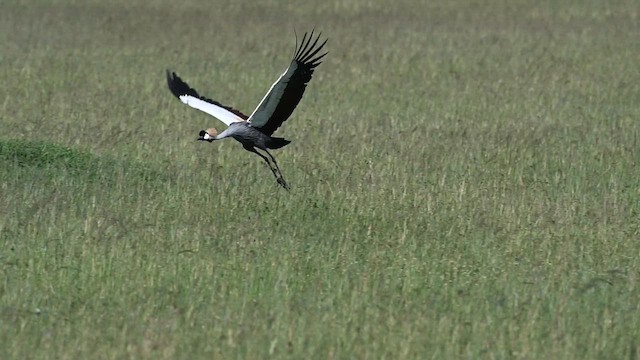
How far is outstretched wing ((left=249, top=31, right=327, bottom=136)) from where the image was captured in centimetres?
1062

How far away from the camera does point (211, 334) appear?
6.77 metres

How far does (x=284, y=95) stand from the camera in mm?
10844

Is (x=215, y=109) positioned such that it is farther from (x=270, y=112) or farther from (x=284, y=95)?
(x=284, y=95)

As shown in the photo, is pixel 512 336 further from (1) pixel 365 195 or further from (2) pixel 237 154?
(2) pixel 237 154

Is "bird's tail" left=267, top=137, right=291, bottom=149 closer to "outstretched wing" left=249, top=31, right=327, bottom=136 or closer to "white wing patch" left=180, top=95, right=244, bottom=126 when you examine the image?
"outstretched wing" left=249, top=31, right=327, bottom=136

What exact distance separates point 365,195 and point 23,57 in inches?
433

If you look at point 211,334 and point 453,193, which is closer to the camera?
point 211,334

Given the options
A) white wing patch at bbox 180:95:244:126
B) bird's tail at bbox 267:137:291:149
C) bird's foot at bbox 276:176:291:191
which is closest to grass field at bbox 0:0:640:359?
bird's foot at bbox 276:176:291:191

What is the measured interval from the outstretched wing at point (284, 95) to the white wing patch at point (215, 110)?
0.30 m

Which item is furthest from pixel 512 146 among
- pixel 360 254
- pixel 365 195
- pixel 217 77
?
pixel 217 77

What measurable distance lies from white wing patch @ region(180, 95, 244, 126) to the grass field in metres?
0.56

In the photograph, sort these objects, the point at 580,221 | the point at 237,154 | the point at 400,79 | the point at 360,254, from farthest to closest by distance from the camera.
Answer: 1. the point at 400,79
2. the point at 237,154
3. the point at 580,221
4. the point at 360,254

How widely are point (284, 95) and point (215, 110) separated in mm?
895

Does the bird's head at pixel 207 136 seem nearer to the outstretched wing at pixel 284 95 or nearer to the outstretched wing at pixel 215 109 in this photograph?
the outstretched wing at pixel 215 109
